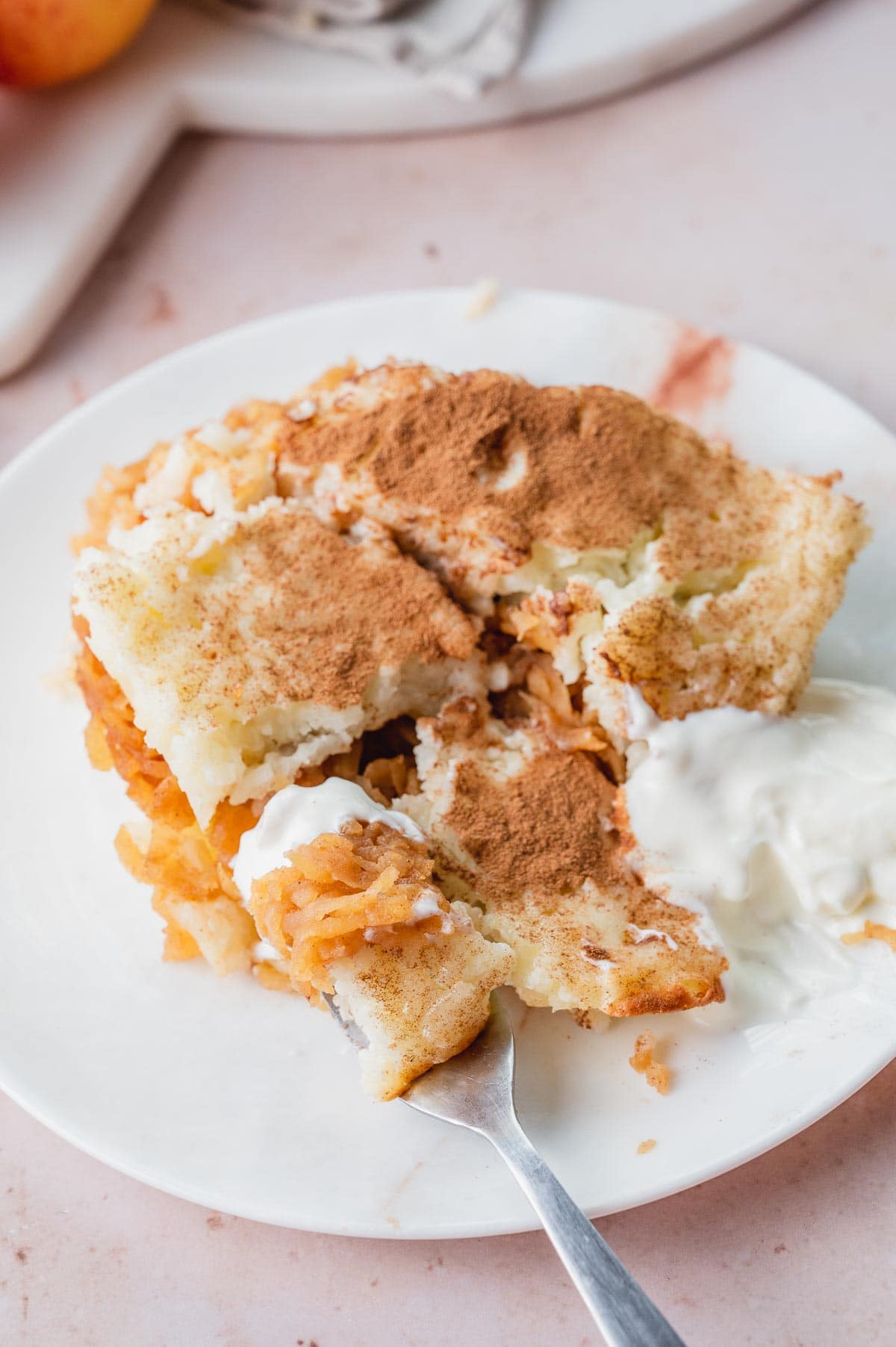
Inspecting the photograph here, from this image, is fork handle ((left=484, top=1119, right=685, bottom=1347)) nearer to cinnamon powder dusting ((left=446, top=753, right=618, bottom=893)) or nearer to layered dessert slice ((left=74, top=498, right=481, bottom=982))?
cinnamon powder dusting ((left=446, top=753, right=618, bottom=893))

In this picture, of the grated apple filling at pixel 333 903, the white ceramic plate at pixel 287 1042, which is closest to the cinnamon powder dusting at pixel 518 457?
the white ceramic plate at pixel 287 1042

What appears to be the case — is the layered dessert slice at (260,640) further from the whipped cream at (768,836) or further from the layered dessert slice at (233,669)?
the whipped cream at (768,836)

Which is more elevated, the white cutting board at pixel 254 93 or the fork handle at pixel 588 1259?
the white cutting board at pixel 254 93

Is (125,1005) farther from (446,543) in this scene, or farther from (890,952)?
(890,952)

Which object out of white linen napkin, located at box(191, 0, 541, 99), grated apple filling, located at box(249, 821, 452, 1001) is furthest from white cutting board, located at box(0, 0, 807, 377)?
grated apple filling, located at box(249, 821, 452, 1001)

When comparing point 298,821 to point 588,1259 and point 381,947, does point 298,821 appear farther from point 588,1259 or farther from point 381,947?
point 588,1259

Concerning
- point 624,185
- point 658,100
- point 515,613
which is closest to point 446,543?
point 515,613
